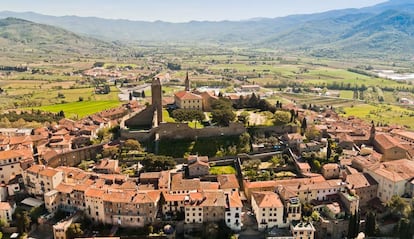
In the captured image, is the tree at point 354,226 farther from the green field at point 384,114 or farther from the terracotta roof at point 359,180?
the green field at point 384,114

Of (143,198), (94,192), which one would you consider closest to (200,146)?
(143,198)

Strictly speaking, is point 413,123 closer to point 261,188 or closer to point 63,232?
point 261,188

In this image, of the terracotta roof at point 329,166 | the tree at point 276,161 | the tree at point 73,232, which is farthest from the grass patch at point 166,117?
the tree at point 73,232

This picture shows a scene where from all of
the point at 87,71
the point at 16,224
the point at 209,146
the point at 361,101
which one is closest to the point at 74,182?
the point at 16,224

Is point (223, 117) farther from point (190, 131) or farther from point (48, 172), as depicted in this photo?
point (48, 172)

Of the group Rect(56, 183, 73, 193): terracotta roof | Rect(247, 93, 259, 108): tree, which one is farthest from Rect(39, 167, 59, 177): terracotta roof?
Rect(247, 93, 259, 108): tree

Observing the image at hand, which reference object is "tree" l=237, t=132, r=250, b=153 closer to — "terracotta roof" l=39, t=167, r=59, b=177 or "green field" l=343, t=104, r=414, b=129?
"terracotta roof" l=39, t=167, r=59, b=177
